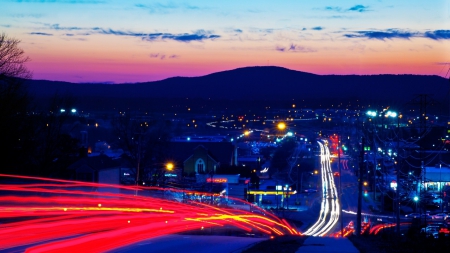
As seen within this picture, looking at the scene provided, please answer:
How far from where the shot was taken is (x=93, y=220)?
638 inches

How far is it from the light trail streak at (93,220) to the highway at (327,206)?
235cm

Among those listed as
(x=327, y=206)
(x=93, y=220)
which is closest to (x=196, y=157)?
(x=327, y=206)

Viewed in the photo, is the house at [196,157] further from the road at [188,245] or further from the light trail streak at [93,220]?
the road at [188,245]

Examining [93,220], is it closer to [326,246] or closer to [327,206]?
[326,246]

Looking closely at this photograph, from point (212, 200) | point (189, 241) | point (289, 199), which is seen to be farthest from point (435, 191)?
point (189, 241)

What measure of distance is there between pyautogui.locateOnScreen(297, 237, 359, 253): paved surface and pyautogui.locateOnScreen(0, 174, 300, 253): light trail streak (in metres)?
4.01

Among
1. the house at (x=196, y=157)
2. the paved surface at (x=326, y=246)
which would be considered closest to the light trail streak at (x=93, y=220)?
the paved surface at (x=326, y=246)

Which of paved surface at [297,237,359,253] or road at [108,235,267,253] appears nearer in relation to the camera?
road at [108,235,267,253]

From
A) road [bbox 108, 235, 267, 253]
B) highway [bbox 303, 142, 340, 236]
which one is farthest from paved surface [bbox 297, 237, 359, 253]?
highway [bbox 303, 142, 340, 236]

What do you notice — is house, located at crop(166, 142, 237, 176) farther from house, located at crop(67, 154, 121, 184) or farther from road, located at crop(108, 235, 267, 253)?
road, located at crop(108, 235, 267, 253)

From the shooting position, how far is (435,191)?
34188mm

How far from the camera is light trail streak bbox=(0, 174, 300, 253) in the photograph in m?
12.7

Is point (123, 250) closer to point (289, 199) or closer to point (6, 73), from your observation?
point (6, 73)

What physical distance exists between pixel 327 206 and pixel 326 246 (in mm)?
18094
